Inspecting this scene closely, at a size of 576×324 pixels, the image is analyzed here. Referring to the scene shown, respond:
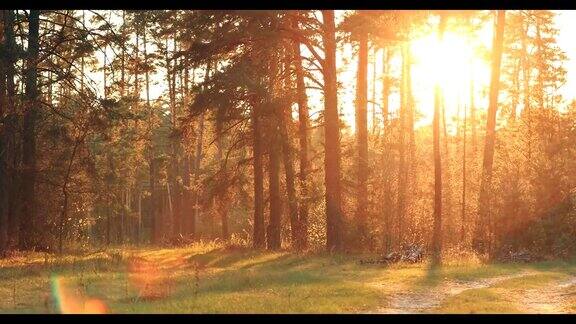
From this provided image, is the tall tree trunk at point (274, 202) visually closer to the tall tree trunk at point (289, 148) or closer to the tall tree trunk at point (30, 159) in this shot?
the tall tree trunk at point (289, 148)

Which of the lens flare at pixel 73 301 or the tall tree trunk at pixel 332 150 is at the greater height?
the tall tree trunk at pixel 332 150

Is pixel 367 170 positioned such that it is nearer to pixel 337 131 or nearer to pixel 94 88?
pixel 337 131

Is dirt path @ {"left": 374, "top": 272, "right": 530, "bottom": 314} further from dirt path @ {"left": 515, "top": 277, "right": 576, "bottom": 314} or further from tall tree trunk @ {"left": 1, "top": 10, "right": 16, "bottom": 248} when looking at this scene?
tall tree trunk @ {"left": 1, "top": 10, "right": 16, "bottom": 248}

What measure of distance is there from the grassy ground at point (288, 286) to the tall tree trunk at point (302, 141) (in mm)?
4487

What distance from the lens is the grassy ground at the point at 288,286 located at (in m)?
12.7

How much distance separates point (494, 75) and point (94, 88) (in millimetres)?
16821

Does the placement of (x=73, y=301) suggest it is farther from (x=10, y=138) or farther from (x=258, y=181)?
(x=258, y=181)

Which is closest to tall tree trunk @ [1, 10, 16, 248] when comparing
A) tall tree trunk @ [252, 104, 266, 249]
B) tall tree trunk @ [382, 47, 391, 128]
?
tall tree trunk @ [252, 104, 266, 249]

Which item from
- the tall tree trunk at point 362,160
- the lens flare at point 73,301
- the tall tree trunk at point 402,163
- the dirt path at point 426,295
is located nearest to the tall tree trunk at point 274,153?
the tall tree trunk at point 362,160

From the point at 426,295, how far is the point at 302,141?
15.6m

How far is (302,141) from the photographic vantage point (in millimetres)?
29609

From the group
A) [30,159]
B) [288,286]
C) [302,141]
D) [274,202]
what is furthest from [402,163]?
[288,286]

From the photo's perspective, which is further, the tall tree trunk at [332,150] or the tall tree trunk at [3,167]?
the tall tree trunk at [332,150]

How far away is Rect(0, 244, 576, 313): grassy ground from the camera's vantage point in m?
12.7
